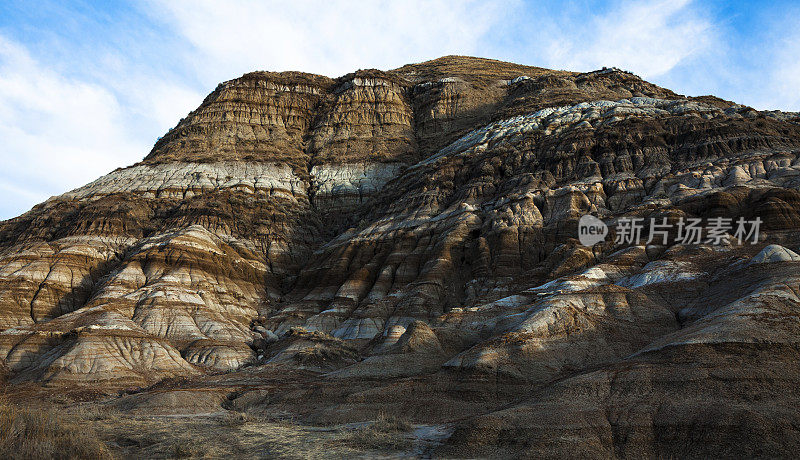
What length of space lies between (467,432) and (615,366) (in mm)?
7408

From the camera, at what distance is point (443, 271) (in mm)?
56094

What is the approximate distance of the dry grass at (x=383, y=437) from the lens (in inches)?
661

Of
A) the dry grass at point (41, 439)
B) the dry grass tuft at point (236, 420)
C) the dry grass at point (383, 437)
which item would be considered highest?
the dry grass at point (41, 439)

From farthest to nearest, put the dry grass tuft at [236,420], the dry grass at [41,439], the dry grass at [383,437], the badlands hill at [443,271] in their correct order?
the dry grass tuft at [236,420] → the badlands hill at [443,271] → the dry grass at [383,437] → the dry grass at [41,439]

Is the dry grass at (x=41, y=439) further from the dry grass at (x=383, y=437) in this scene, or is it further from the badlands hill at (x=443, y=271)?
the badlands hill at (x=443, y=271)

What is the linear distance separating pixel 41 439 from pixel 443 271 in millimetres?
45573

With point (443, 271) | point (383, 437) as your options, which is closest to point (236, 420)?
point (383, 437)

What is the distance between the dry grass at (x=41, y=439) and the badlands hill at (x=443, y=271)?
34.8ft

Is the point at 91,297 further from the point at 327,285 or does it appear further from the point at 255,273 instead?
the point at 327,285

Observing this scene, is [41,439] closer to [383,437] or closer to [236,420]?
[383,437]

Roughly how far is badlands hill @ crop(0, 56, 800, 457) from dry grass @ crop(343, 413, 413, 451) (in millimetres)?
1851

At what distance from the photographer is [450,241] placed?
193 feet

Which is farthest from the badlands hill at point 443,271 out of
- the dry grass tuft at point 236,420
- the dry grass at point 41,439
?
the dry grass at point 41,439

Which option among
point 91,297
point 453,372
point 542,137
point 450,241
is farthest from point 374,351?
point 542,137
